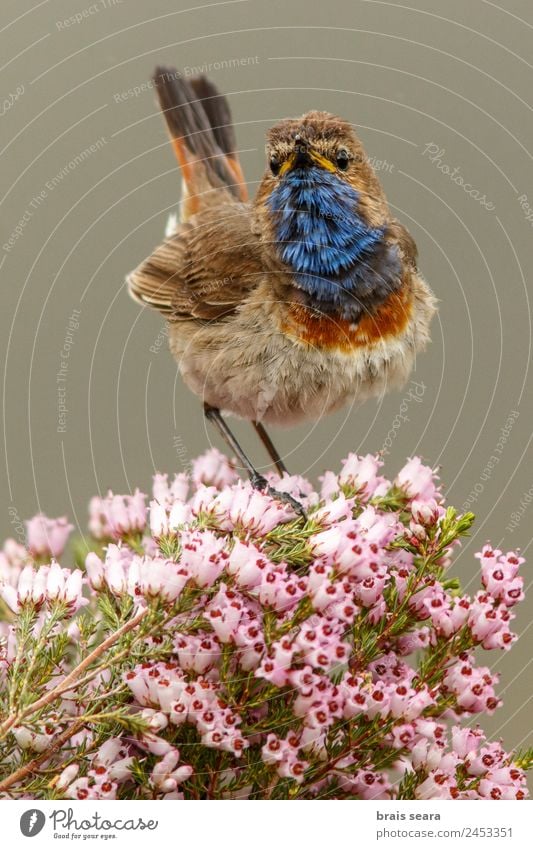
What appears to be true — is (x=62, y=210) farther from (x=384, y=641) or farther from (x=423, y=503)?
(x=384, y=641)

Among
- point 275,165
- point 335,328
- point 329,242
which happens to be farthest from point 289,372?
point 275,165

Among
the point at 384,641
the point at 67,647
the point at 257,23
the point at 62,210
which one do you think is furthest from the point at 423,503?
the point at 257,23

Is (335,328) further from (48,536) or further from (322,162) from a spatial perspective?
(48,536)

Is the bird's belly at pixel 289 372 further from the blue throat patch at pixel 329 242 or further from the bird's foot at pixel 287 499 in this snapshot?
the bird's foot at pixel 287 499

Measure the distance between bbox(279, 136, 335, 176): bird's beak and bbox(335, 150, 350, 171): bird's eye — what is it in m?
0.04

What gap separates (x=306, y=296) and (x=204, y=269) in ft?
2.59

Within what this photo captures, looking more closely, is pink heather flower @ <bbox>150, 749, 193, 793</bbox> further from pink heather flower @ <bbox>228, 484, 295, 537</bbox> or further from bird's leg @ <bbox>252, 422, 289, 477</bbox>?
bird's leg @ <bbox>252, 422, 289, 477</bbox>

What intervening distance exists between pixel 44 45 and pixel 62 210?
23.4 inches

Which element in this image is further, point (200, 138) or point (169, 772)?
point (200, 138)

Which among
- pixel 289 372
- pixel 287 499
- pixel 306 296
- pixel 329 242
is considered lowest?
pixel 287 499

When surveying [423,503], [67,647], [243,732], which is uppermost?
[423,503]

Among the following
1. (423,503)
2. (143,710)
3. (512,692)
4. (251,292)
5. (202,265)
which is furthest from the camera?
(202,265)

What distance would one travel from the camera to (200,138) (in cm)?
475

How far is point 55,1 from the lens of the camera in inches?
133
